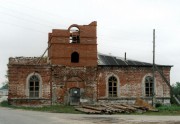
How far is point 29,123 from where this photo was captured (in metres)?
18.6

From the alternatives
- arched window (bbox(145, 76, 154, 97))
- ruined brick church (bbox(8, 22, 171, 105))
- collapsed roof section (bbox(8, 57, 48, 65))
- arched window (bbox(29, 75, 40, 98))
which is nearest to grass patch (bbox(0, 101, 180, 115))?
ruined brick church (bbox(8, 22, 171, 105))

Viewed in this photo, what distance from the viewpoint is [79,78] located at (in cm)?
3525

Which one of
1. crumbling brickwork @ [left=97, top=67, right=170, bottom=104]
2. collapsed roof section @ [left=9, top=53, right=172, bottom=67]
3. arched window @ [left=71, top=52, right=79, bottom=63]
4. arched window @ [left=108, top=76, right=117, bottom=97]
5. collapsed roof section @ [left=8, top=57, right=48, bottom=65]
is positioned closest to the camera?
crumbling brickwork @ [left=97, top=67, right=170, bottom=104]

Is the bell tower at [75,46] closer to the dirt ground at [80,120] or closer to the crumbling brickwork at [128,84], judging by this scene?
the crumbling brickwork at [128,84]

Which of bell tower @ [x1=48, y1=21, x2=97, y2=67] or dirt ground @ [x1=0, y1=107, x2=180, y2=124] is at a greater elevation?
bell tower @ [x1=48, y1=21, x2=97, y2=67]

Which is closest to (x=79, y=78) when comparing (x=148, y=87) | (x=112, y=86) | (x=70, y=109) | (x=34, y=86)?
(x=112, y=86)

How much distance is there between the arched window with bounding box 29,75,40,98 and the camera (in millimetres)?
34344

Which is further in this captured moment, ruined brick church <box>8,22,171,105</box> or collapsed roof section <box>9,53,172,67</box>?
collapsed roof section <box>9,53,172,67</box>

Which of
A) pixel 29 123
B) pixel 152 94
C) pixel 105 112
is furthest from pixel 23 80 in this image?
pixel 29 123

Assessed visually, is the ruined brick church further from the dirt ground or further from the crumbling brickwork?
the dirt ground

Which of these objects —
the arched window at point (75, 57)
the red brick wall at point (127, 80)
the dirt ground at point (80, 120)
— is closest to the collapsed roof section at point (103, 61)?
the red brick wall at point (127, 80)

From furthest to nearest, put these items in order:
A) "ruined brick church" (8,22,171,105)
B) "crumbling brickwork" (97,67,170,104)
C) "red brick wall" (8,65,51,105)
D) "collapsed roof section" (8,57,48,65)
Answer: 1. "collapsed roof section" (8,57,48,65)
2. "crumbling brickwork" (97,67,170,104)
3. "ruined brick church" (8,22,171,105)
4. "red brick wall" (8,65,51,105)

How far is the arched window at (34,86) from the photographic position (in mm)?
34344

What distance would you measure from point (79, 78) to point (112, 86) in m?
3.20
